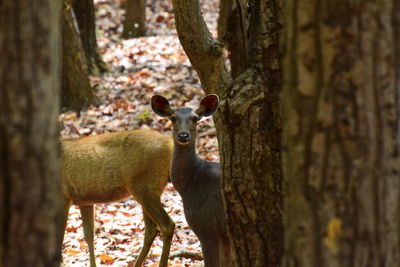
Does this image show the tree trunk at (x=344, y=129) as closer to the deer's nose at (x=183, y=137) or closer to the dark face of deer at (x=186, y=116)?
the dark face of deer at (x=186, y=116)

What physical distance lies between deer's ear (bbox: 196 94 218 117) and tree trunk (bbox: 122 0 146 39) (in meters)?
12.0

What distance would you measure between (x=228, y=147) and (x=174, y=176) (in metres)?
2.26

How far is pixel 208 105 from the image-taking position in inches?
303

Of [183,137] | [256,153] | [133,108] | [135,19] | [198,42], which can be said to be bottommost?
[133,108]

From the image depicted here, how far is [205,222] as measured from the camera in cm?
752

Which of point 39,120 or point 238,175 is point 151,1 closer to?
point 238,175

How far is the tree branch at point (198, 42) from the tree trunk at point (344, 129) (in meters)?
3.76

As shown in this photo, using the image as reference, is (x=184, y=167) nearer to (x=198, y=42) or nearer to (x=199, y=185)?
(x=199, y=185)

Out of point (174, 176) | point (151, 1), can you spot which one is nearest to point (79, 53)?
point (174, 176)

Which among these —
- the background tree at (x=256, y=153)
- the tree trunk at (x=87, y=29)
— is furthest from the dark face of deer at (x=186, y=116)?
the tree trunk at (x=87, y=29)

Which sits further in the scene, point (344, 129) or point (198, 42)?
point (198, 42)

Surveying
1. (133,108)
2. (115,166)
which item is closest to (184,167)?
(115,166)

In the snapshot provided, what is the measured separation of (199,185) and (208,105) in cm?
77

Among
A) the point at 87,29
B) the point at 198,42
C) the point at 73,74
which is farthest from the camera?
the point at 87,29
